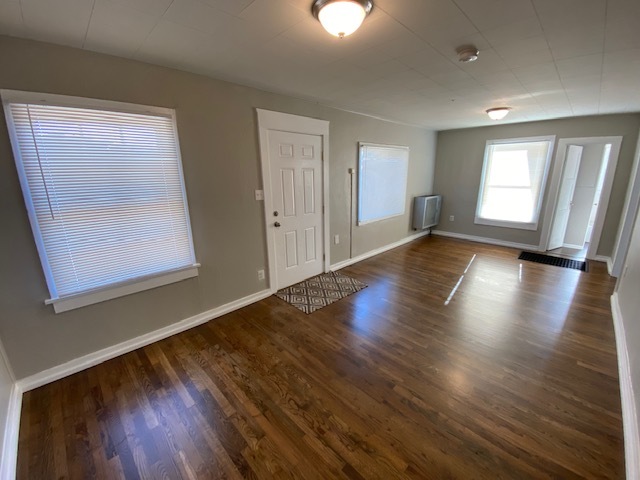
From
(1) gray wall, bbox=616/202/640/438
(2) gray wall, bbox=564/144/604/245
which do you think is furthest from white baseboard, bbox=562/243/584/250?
(1) gray wall, bbox=616/202/640/438

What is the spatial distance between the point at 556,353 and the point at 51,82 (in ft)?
14.0

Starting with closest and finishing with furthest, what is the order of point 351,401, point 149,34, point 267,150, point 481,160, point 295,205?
point 149,34 → point 351,401 → point 267,150 → point 295,205 → point 481,160

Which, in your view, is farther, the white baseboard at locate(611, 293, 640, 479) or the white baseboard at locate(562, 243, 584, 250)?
the white baseboard at locate(562, 243, 584, 250)

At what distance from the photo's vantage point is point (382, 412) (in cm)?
165

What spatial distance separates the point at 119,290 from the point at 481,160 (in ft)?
20.5

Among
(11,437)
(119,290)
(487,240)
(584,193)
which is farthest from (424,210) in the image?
(11,437)

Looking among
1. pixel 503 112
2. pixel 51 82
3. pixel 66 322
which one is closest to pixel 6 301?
pixel 66 322

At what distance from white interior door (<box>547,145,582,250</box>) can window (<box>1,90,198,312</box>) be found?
19.6 feet

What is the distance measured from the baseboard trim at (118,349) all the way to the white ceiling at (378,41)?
2245mm

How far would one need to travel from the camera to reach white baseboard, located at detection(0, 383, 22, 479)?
130 centimetres

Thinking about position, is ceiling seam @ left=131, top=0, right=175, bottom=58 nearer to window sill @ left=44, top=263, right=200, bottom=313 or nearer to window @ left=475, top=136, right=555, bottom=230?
window sill @ left=44, top=263, right=200, bottom=313

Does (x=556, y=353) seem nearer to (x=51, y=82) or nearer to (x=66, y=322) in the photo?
(x=66, y=322)

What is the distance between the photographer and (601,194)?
4172 mm

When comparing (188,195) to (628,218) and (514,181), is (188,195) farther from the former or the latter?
(514,181)
